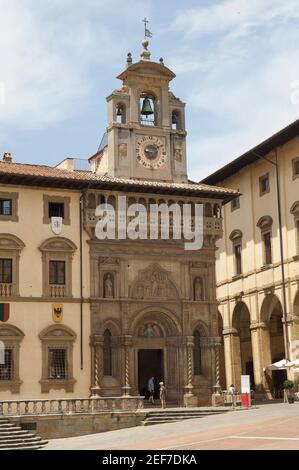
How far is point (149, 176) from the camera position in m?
47.2

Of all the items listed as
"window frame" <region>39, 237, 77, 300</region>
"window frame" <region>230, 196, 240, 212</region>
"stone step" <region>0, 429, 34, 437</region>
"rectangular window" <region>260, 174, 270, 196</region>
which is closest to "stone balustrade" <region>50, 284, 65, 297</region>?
"window frame" <region>39, 237, 77, 300</region>

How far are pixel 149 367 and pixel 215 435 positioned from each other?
618 inches

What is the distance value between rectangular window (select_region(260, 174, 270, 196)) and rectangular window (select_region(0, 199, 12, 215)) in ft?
60.2

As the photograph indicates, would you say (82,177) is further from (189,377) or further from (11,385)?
(189,377)

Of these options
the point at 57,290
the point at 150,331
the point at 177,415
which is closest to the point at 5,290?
the point at 57,290

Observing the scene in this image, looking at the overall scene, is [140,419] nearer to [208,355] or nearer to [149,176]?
[208,355]

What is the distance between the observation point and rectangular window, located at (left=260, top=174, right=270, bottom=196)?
54.8m

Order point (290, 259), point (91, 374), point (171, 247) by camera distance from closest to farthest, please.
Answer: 1. point (91, 374)
2. point (171, 247)
3. point (290, 259)

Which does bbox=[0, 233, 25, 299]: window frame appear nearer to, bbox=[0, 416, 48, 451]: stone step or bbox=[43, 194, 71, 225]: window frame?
bbox=[43, 194, 71, 225]: window frame

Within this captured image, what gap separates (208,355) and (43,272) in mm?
10096

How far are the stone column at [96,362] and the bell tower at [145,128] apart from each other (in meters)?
9.07

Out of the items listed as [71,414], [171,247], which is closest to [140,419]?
[71,414]
